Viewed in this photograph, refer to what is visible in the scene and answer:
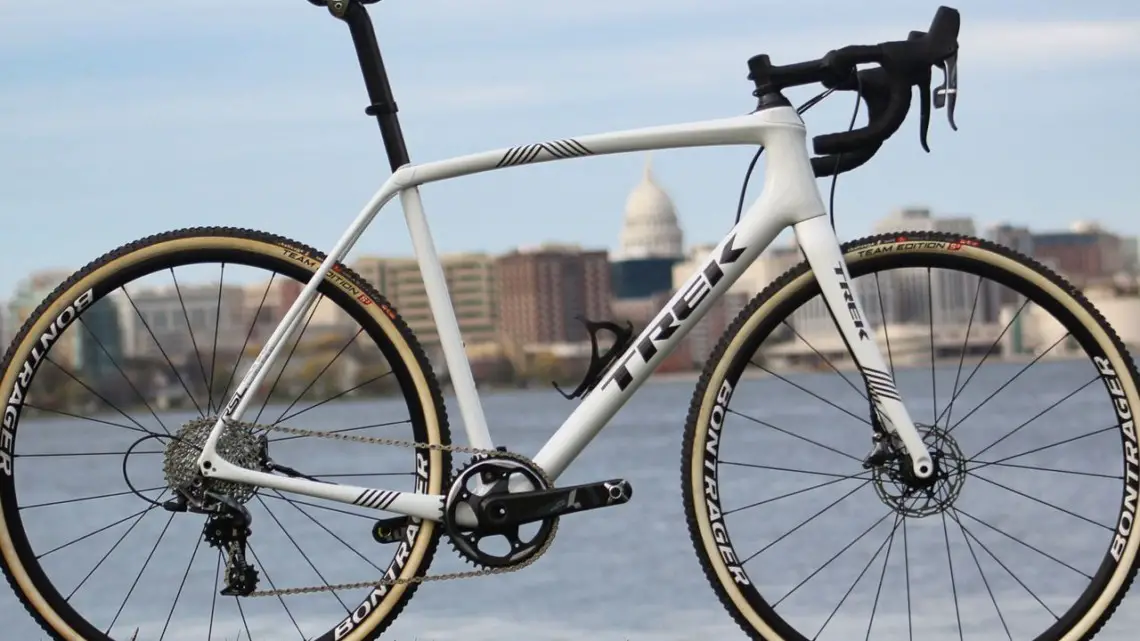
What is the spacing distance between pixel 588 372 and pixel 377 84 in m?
0.83

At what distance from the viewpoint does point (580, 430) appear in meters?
3.84

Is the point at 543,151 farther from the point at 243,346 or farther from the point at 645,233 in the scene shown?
the point at 645,233

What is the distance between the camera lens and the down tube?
12.5ft

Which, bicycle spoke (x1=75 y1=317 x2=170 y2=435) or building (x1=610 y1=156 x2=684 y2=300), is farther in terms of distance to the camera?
building (x1=610 y1=156 x2=684 y2=300)

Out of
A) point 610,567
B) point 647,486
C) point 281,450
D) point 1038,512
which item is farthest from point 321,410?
point 610,567

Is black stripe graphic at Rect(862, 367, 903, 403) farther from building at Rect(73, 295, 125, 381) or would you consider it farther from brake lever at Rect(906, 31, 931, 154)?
building at Rect(73, 295, 125, 381)

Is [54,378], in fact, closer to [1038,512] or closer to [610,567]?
[610,567]

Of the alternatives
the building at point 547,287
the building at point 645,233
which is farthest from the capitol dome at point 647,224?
the building at point 547,287

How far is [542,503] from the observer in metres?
3.78

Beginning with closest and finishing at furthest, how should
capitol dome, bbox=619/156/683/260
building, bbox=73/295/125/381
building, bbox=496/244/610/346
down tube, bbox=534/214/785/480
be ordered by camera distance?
down tube, bbox=534/214/785/480
building, bbox=73/295/125/381
building, bbox=496/244/610/346
capitol dome, bbox=619/156/683/260

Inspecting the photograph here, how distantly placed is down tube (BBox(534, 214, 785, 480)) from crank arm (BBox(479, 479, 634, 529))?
2.8 inches

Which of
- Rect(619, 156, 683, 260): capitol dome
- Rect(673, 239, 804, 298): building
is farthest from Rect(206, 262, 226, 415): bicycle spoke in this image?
Rect(619, 156, 683, 260): capitol dome

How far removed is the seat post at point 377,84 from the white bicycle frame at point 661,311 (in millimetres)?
67

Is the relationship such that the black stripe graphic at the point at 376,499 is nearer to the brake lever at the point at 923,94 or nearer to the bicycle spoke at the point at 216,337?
the bicycle spoke at the point at 216,337
